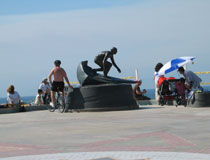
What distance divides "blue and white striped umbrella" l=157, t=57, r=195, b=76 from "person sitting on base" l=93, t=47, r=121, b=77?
255 centimetres

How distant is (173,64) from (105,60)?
3829mm

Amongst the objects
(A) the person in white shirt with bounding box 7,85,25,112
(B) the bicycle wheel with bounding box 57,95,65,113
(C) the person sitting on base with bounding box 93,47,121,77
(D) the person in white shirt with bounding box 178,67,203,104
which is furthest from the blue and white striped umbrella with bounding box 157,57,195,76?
(A) the person in white shirt with bounding box 7,85,25,112

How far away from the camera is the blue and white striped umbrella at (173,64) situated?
18.5m

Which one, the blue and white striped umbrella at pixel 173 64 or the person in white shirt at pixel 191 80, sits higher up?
the blue and white striped umbrella at pixel 173 64

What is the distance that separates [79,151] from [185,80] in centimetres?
1006

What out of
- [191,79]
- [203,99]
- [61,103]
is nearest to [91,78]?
[61,103]

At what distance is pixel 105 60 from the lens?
53.8 feet

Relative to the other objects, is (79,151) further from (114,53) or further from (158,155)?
(114,53)

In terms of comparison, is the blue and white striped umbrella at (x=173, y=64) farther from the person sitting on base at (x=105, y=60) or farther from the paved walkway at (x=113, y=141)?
the paved walkway at (x=113, y=141)

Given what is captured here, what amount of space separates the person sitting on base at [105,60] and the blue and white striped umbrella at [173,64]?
8.38 feet

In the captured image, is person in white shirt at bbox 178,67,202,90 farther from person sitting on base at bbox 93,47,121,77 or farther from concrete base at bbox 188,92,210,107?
person sitting on base at bbox 93,47,121,77

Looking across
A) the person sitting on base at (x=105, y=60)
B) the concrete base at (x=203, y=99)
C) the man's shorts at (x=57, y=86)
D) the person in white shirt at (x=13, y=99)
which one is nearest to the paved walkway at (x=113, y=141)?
the concrete base at (x=203, y=99)

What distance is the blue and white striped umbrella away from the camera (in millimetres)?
18484

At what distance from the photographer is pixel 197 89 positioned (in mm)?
15484
